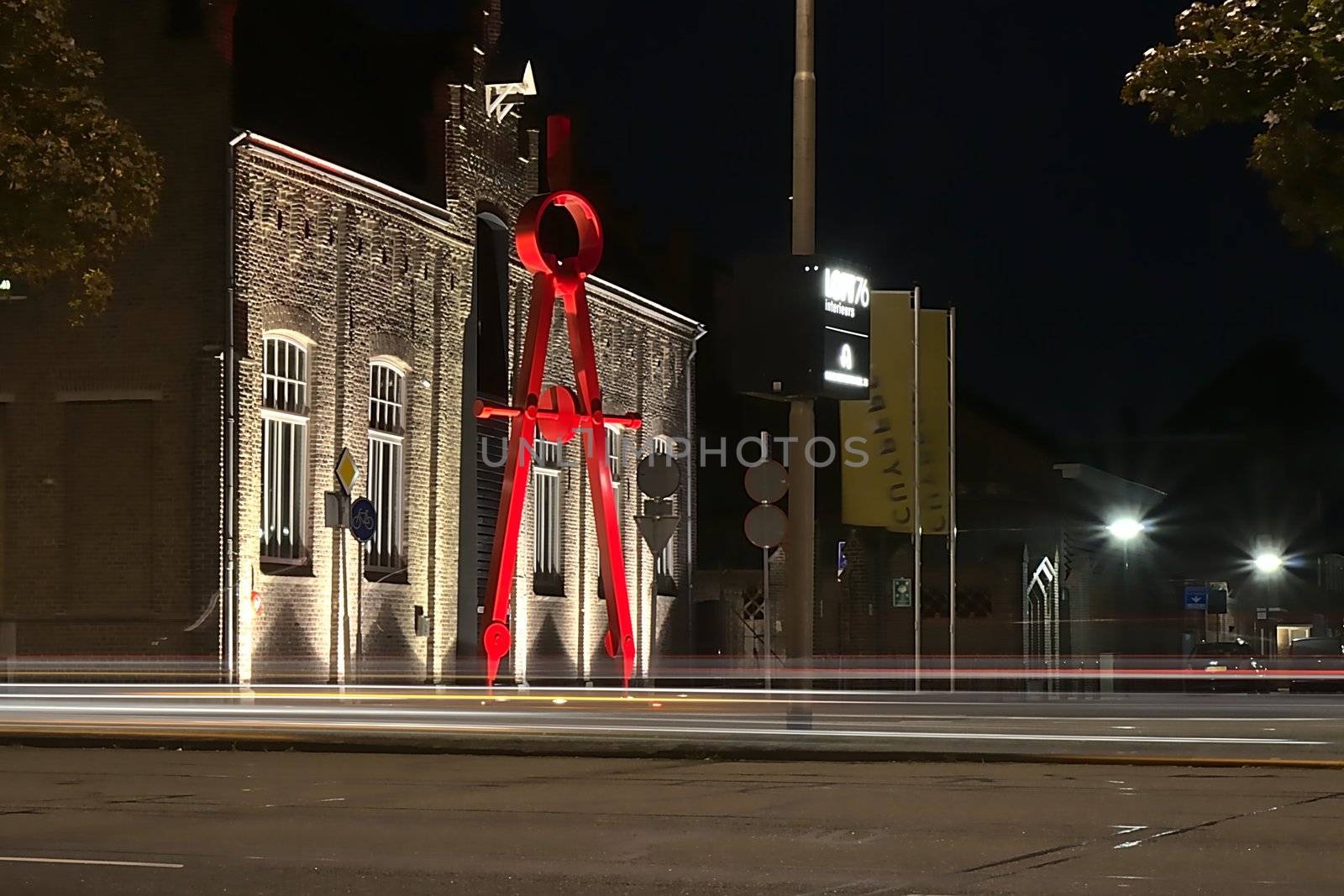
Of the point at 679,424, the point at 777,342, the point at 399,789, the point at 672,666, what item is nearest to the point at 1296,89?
the point at 777,342

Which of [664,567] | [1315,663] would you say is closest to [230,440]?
[664,567]

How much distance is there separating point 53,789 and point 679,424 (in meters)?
40.8

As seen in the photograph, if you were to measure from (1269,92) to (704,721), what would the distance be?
8699mm

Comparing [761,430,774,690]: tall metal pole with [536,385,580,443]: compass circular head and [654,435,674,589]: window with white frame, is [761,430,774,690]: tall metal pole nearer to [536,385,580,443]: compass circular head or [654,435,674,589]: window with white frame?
[536,385,580,443]: compass circular head

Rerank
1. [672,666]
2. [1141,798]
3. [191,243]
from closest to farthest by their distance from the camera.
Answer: [1141,798] → [191,243] → [672,666]

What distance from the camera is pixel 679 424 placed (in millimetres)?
55406

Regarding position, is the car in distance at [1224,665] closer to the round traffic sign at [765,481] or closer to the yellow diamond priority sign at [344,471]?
the yellow diamond priority sign at [344,471]

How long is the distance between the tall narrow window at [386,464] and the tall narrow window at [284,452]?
8.41ft

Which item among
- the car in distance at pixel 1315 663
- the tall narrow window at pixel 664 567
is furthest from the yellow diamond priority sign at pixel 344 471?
the tall narrow window at pixel 664 567

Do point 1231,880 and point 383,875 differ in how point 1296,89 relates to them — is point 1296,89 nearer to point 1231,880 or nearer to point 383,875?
point 1231,880

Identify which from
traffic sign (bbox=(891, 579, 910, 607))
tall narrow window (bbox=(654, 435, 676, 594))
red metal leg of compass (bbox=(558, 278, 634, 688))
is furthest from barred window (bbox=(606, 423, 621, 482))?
red metal leg of compass (bbox=(558, 278, 634, 688))

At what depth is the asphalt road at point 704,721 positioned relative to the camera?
60.5ft

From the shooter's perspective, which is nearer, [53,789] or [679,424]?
[53,789]

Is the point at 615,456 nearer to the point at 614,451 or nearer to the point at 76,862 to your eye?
the point at 614,451
